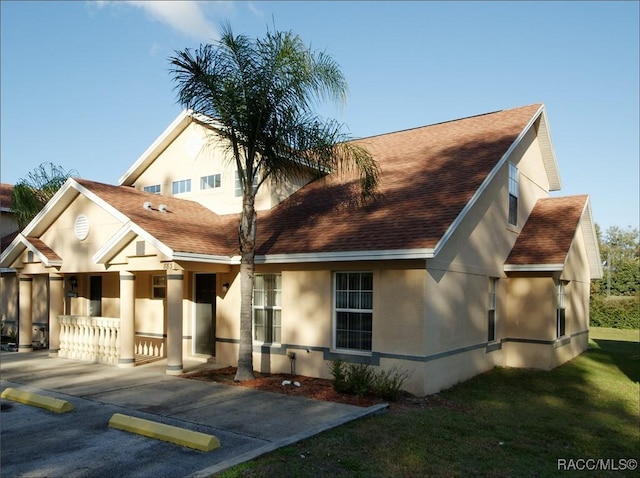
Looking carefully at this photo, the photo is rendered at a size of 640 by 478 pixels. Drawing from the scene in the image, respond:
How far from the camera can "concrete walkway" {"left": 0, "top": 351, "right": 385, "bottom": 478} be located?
660 cm

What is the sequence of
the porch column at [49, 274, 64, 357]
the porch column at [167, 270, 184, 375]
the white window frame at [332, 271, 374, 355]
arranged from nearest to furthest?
1. the white window frame at [332, 271, 374, 355]
2. the porch column at [167, 270, 184, 375]
3. the porch column at [49, 274, 64, 357]

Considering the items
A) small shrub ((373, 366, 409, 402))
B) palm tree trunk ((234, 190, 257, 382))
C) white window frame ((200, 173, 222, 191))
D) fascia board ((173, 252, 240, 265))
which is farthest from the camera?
white window frame ((200, 173, 222, 191))

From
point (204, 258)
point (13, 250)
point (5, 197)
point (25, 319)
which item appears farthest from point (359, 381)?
point (5, 197)

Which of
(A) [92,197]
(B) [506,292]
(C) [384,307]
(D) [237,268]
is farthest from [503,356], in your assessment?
(A) [92,197]

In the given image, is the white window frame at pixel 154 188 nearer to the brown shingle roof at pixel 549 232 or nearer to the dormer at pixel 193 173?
the dormer at pixel 193 173

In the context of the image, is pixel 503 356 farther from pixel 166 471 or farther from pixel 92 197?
pixel 92 197

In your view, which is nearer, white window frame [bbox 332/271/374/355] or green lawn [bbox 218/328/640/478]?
green lawn [bbox 218/328/640/478]

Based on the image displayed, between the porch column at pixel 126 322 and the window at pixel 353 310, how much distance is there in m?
5.76

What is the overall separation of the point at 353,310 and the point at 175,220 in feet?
19.3

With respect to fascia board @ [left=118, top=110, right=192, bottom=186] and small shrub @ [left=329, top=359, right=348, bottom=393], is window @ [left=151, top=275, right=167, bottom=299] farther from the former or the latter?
small shrub @ [left=329, top=359, right=348, bottom=393]

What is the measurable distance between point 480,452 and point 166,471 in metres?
4.36

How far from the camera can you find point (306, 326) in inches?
498
